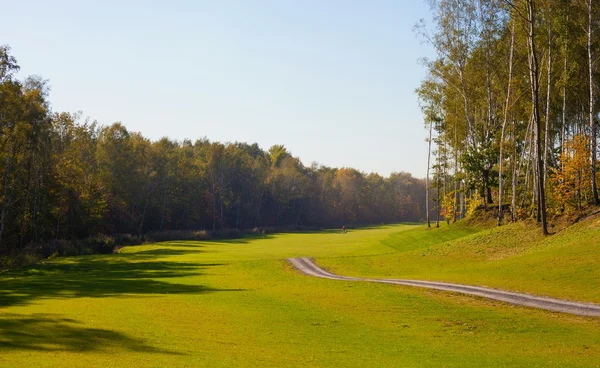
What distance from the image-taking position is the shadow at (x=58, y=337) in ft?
55.8

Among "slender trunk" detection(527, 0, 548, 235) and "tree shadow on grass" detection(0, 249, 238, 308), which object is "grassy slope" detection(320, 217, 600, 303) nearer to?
"slender trunk" detection(527, 0, 548, 235)

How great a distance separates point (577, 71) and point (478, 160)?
1269cm

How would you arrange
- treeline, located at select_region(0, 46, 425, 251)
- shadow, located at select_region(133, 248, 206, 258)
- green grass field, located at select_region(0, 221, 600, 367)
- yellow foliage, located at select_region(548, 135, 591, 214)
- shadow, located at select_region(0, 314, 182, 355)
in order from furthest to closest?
shadow, located at select_region(133, 248, 206, 258) < treeline, located at select_region(0, 46, 425, 251) < yellow foliage, located at select_region(548, 135, 591, 214) < green grass field, located at select_region(0, 221, 600, 367) < shadow, located at select_region(0, 314, 182, 355)

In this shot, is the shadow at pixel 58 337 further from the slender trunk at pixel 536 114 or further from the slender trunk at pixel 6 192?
the slender trunk at pixel 6 192

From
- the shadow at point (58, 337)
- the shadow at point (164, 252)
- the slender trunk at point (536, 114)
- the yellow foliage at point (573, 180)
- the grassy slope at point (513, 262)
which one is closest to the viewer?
the shadow at point (58, 337)

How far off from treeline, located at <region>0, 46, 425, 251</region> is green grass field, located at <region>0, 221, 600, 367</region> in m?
16.1

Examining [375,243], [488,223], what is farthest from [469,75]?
[375,243]

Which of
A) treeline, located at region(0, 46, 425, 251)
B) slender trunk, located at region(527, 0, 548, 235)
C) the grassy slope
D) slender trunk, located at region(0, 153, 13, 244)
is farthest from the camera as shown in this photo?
treeline, located at region(0, 46, 425, 251)

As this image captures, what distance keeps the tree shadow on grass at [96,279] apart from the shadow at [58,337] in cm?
640

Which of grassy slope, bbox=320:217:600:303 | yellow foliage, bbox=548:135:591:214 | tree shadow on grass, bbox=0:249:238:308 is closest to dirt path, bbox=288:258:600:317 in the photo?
grassy slope, bbox=320:217:600:303

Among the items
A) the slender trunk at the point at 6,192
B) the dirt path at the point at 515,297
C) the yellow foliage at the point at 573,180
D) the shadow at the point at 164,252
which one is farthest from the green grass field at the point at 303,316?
the shadow at the point at 164,252

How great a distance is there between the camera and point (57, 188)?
242ft

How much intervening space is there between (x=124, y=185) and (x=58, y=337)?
274 feet

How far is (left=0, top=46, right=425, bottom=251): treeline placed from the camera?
2254 inches
